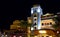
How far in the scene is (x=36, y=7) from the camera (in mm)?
35375

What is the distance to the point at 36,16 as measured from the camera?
3497cm

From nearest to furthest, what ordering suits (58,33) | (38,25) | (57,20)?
(58,33)
(57,20)
(38,25)

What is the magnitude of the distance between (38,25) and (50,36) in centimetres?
516

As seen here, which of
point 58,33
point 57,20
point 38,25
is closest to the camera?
point 58,33

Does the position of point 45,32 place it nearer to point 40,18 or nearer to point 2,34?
point 40,18

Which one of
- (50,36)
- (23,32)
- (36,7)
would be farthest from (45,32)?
(36,7)

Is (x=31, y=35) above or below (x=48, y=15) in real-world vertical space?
below

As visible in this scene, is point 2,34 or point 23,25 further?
point 23,25

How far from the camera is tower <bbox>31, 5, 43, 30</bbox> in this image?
34178mm

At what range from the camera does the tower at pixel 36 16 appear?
34.2 meters

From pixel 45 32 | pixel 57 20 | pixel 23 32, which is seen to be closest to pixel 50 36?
pixel 45 32

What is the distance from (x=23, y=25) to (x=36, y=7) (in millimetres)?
5497

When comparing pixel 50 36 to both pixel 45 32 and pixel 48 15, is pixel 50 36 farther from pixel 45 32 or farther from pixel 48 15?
pixel 48 15

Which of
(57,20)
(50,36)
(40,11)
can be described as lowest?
(50,36)
